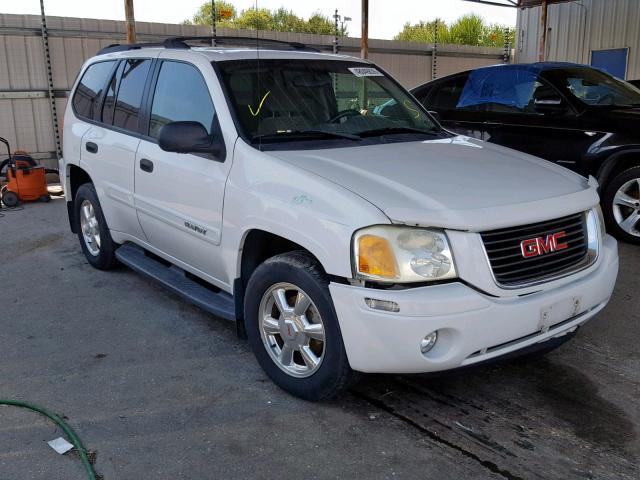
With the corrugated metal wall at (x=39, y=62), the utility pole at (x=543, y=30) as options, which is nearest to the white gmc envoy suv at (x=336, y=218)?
the corrugated metal wall at (x=39, y=62)

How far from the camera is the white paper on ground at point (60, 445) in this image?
2838mm

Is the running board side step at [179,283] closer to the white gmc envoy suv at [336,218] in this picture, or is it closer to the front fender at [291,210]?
the white gmc envoy suv at [336,218]

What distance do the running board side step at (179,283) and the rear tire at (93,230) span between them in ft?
0.76

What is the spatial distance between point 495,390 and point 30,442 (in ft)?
7.57

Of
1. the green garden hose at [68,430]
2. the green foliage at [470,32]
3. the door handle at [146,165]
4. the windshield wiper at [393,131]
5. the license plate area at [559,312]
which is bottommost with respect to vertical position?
the green garden hose at [68,430]

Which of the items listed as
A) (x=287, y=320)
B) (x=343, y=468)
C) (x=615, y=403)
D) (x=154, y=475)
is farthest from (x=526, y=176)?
(x=154, y=475)

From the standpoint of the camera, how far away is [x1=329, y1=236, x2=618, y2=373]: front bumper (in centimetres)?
267

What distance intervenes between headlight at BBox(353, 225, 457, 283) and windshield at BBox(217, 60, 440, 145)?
1064 millimetres

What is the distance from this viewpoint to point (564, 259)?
123 inches

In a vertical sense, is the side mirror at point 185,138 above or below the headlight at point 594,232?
above

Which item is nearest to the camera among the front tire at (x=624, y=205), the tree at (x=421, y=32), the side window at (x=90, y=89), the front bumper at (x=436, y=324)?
the front bumper at (x=436, y=324)

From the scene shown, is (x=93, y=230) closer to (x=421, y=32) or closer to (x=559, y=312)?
(x=559, y=312)

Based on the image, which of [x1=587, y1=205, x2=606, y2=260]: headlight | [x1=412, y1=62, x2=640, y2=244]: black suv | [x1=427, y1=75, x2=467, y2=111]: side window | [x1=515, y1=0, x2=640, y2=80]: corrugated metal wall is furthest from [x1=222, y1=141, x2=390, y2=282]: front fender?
[x1=515, y1=0, x2=640, y2=80]: corrugated metal wall

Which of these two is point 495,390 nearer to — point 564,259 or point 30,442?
point 564,259
